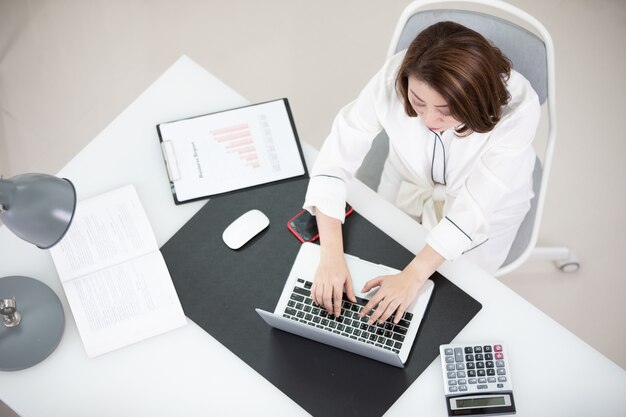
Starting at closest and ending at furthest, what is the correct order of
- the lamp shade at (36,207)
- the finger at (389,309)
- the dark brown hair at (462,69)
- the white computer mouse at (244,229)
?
1. the lamp shade at (36,207)
2. the dark brown hair at (462,69)
3. the finger at (389,309)
4. the white computer mouse at (244,229)

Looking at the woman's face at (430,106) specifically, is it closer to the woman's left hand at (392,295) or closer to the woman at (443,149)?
the woman at (443,149)

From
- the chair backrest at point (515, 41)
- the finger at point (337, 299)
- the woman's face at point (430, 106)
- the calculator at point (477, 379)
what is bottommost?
the calculator at point (477, 379)

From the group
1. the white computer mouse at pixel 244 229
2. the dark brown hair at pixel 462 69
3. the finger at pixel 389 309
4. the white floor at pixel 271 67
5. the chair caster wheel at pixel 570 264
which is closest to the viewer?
the dark brown hair at pixel 462 69

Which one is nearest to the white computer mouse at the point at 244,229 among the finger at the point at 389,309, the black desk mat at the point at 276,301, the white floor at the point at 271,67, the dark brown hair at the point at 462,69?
the black desk mat at the point at 276,301

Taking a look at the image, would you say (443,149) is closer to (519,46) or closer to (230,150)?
(519,46)

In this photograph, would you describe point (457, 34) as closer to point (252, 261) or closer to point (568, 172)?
point (252, 261)

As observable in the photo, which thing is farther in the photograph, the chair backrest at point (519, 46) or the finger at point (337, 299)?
the chair backrest at point (519, 46)

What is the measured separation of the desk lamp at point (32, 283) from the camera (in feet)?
3.64

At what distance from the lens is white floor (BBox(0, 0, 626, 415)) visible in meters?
2.42

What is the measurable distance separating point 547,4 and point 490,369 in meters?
1.95

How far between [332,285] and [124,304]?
46cm

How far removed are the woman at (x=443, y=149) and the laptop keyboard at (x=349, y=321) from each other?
2 cm

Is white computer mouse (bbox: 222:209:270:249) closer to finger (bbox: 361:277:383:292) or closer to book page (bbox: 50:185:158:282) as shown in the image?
book page (bbox: 50:185:158:282)

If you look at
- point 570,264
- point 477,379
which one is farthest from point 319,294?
point 570,264
